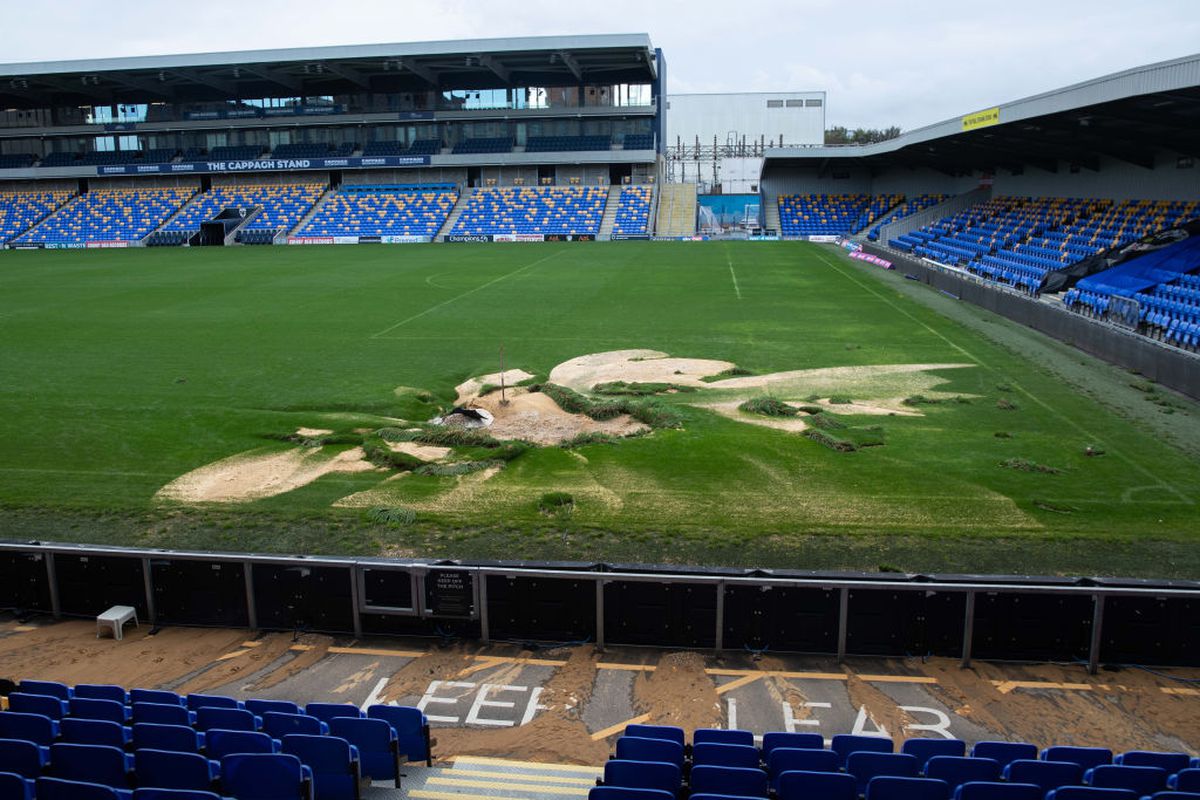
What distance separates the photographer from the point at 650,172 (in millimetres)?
82750

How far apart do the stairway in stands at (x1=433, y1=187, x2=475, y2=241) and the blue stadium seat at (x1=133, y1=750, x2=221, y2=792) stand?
70.1m

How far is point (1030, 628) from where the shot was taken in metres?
9.51

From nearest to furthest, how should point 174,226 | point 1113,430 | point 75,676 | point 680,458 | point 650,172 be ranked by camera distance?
point 75,676 < point 680,458 < point 1113,430 < point 174,226 < point 650,172

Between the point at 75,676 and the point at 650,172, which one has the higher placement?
the point at 650,172

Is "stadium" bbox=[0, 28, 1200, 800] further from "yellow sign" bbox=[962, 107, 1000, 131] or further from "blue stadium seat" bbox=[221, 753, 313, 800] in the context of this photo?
"yellow sign" bbox=[962, 107, 1000, 131]

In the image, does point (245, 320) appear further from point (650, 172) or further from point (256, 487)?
point (650, 172)

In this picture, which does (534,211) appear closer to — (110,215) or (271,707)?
(110,215)

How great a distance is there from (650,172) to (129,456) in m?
70.8

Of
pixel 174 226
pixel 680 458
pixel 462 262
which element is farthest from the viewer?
pixel 174 226

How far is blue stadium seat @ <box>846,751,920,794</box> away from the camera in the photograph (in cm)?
642

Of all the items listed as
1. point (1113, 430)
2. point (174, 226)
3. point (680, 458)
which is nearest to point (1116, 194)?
point (1113, 430)

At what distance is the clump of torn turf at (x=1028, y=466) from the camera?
15491mm

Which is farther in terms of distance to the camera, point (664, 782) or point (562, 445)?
point (562, 445)

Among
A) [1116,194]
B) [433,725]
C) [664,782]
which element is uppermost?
[1116,194]
